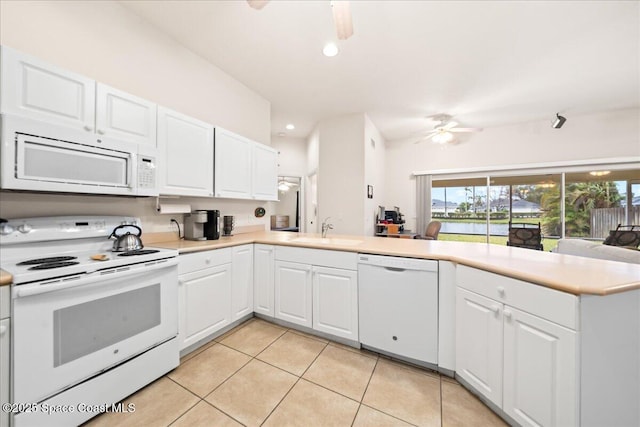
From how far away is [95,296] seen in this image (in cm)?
133

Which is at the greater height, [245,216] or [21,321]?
[245,216]

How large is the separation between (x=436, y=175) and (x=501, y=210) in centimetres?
155

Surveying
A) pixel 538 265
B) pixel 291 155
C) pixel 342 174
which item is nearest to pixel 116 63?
pixel 342 174

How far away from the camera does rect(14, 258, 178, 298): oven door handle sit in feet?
3.58

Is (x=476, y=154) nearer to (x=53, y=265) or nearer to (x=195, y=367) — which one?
(x=195, y=367)

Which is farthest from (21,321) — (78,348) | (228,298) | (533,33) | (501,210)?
(501,210)

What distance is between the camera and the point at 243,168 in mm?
2811

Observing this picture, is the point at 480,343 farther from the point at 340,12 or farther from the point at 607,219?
the point at 607,219

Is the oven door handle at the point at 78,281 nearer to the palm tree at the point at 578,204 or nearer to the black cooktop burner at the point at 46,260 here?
the black cooktop burner at the point at 46,260

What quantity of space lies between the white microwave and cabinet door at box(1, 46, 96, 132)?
0.09 m

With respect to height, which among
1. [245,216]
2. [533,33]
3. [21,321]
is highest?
[533,33]

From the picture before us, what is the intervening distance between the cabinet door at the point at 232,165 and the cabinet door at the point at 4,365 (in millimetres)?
1625

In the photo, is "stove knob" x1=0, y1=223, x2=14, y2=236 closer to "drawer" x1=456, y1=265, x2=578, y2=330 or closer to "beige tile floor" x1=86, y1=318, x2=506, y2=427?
"beige tile floor" x1=86, y1=318, x2=506, y2=427

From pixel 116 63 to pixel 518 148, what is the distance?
645cm
